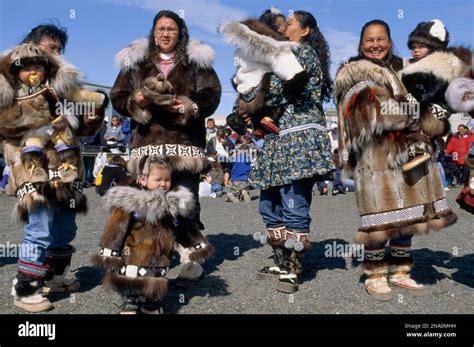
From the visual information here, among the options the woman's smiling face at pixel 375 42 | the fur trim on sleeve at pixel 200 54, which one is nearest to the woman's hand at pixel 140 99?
the fur trim on sleeve at pixel 200 54

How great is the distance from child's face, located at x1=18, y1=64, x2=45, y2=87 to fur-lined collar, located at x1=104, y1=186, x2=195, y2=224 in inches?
42.1

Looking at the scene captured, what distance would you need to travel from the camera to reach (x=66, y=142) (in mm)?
3689

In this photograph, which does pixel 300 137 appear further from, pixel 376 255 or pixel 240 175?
pixel 240 175

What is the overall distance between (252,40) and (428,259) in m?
2.95

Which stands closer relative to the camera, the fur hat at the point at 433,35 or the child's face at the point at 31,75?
the child's face at the point at 31,75

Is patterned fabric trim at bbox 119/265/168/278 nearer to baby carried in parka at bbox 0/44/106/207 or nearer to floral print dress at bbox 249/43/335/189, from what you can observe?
baby carried in parka at bbox 0/44/106/207

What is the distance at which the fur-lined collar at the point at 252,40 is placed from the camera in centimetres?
375

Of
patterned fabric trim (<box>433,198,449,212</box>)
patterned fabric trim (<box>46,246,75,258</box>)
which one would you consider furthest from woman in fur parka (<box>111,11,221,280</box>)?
patterned fabric trim (<box>433,198,449,212</box>)

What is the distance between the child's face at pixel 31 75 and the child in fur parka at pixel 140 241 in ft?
3.52

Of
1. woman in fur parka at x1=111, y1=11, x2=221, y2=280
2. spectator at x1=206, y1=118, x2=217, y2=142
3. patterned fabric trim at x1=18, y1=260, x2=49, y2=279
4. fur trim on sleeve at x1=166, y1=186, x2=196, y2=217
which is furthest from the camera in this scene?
spectator at x1=206, y1=118, x2=217, y2=142

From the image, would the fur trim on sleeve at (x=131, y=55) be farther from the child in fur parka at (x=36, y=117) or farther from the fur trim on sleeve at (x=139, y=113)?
the child in fur parka at (x=36, y=117)

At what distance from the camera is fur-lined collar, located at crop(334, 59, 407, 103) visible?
3629 mm
